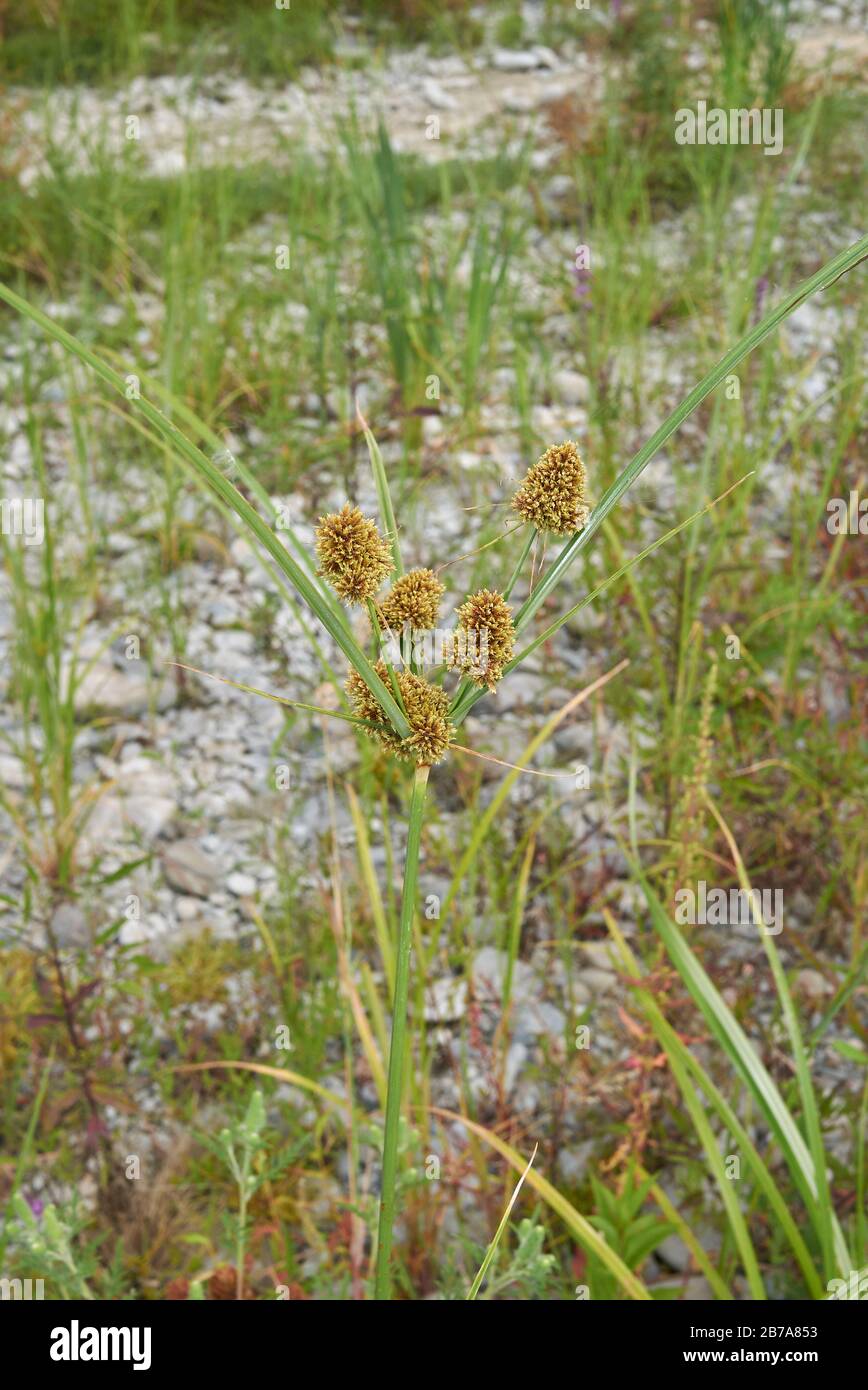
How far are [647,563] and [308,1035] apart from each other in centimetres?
140

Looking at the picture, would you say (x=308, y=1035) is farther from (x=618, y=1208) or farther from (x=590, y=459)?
(x=590, y=459)

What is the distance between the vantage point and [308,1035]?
2.06 metres

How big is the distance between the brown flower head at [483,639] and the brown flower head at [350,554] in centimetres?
6

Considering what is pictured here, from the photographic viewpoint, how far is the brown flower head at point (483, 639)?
0.72 m

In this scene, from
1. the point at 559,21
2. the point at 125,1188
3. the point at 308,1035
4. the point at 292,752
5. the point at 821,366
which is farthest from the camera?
the point at 559,21

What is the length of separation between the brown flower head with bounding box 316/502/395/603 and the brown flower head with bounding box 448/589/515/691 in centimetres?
6

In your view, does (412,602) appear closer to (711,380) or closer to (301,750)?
(711,380)

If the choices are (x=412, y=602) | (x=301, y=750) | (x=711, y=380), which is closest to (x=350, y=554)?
(x=412, y=602)

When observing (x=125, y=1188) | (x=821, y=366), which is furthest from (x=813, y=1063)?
(x=821, y=366)

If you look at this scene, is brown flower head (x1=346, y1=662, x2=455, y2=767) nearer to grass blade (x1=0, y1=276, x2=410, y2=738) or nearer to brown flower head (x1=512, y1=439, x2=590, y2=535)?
grass blade (x1=0, y1=276, x2=410, y2=738)

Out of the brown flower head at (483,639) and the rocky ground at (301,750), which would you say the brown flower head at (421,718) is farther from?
the rocky ground at (301,750)

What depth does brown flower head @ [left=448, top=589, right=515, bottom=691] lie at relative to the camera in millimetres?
724

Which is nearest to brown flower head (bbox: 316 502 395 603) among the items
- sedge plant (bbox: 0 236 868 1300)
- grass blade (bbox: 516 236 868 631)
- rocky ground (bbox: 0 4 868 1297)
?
sedge plant (bbox: 0 236 868 1300)

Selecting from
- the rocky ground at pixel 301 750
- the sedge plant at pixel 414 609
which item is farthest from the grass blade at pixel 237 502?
the rocky ground at pixel 301 750
